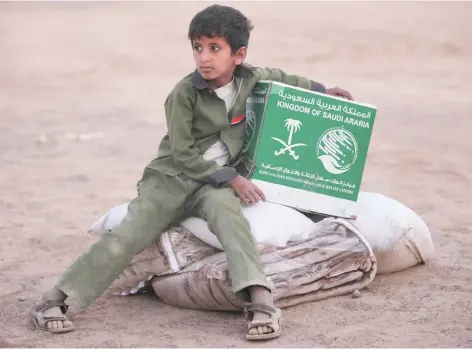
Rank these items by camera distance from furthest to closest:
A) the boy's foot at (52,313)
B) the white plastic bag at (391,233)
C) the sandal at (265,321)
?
1. the white plastic bag at (391,233)
2. the boy's foot at (52,313)
3. the sandal at (265,321)

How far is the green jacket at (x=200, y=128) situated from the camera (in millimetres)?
4191

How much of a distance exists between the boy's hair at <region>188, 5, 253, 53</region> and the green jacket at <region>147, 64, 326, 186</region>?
0.19m

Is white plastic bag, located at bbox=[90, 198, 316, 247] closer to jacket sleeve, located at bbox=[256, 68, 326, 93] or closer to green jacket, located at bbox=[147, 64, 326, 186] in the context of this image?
green jacket, located at bbox=[147, 64, 326, 186]

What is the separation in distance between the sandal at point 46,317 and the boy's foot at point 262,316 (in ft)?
2.55

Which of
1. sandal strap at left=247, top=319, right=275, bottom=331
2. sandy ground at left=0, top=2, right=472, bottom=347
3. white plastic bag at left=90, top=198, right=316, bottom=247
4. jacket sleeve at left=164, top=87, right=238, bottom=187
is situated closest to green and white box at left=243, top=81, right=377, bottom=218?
white plastic bag at left=90, top=198, right=316, bottom=247

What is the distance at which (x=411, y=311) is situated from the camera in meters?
4.15

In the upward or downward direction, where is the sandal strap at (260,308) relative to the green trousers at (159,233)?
downward

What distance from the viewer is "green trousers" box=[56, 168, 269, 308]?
3.94 meters

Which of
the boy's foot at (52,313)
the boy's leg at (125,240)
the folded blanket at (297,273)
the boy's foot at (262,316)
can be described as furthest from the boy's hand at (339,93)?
the boy's foot at (52,313)

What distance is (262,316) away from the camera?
379 cm

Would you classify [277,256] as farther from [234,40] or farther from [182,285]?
[234,40]

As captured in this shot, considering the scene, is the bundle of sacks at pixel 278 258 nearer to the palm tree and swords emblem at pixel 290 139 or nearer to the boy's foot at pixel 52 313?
the palm tree and swords emblem at pixel 290 139

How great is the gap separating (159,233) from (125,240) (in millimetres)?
215

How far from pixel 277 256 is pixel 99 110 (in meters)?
6.05
